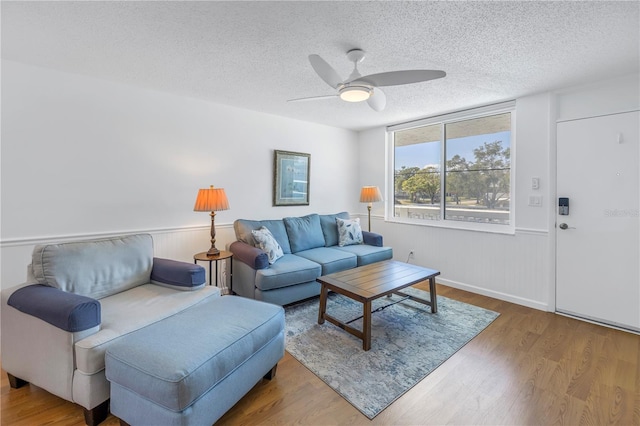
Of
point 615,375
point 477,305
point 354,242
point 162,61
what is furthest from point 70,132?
point 615,375

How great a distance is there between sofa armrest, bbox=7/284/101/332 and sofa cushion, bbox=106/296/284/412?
23 centimetres

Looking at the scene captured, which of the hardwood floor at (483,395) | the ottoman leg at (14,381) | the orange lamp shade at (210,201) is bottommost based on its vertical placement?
the hardwood floor at (483,395)

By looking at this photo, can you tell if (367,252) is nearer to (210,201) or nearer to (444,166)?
(444,166)

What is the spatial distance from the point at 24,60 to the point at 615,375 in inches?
204

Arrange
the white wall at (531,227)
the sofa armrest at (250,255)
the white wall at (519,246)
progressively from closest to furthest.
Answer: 1. the white wall at (531,227)
2. the sofa armrest at (250,255)
3. the white wall at (519,246)

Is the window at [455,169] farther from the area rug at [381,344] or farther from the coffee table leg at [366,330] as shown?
the coffee table leg at [366,330]

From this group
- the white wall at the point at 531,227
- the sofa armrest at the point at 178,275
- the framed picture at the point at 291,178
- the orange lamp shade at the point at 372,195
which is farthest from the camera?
the orange lamp shade at the point at 372,195

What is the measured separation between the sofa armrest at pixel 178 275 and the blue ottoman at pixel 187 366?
0.46 meters

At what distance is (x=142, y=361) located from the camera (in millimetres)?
1392

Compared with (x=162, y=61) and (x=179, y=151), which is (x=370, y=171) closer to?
(x=179, y=151)

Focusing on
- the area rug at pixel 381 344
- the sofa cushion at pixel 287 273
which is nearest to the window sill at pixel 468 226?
the area rug at pixel 381 344

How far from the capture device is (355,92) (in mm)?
2188

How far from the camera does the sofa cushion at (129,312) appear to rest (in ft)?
5.04

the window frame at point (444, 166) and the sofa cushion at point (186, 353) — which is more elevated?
the window frame at point (444, 166)
